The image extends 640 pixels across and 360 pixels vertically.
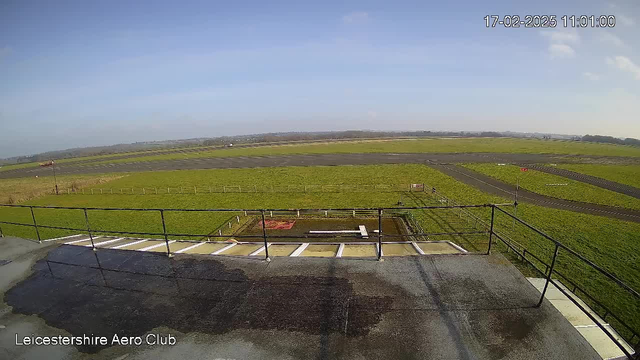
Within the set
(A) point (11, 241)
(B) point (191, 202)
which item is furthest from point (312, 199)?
(A) point (11, 241)

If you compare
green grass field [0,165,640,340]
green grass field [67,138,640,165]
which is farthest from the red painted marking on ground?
green grass field [67,138,640,165]

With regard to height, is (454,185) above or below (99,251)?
below

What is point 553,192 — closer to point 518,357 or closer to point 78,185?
point 518,357

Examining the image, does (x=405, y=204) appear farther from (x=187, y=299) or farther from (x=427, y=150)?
(x=427, y=150)

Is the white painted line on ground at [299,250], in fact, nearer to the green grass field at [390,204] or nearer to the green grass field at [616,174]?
the green grass field at [390,204]

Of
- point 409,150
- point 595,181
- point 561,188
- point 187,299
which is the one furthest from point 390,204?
point 409,150

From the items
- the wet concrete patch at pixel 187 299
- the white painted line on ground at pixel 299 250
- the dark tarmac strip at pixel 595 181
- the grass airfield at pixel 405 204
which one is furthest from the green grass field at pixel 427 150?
the wet concrete patch at pixel 187 299
